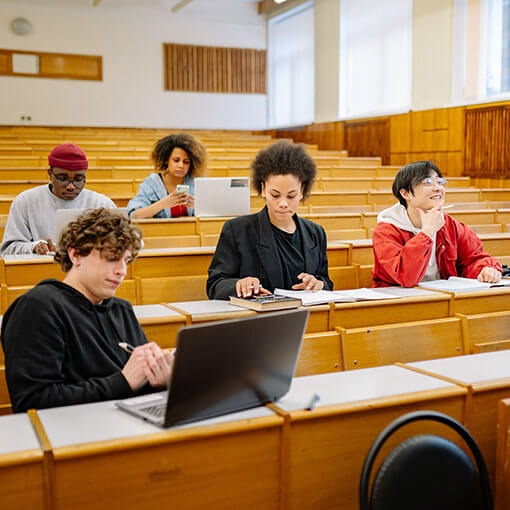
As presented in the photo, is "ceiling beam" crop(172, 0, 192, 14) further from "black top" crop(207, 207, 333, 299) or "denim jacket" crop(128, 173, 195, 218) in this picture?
"black top" crop(207, 207, 333, 299)

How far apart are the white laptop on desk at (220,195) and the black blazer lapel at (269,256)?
943 millimetres

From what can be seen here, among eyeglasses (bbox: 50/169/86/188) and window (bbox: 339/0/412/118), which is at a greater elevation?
window (bbox: 339/0/412/118)

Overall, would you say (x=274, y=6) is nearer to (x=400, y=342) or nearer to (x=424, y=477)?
(x=400, y=342)

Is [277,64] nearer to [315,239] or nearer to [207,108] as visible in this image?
[207,108]

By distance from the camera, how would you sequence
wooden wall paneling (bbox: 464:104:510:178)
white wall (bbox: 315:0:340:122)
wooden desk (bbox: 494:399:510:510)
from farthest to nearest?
1. white wall (bbox: 315:0:340:122)
2. wooden wall paneling (bbox: 464:104:510:178)
3. wooden desk (bbox: 494:399:510:510)

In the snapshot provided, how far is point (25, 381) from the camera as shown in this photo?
3.48ft

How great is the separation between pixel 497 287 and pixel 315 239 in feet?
1.89

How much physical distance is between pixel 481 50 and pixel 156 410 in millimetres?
5429

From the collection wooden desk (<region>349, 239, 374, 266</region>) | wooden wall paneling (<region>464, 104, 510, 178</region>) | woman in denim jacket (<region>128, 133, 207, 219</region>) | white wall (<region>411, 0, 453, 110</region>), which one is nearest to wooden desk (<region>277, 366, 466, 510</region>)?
wooden desk (<region>349, 239, 374, 266</region>)

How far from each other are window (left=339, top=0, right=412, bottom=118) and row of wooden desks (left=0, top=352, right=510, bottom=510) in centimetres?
568

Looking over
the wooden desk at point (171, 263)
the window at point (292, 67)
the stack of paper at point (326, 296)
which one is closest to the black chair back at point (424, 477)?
the stack of paper at point (326, 296)

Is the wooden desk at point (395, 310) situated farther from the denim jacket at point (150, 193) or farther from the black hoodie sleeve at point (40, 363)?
the denim jacket at point (150, 193)

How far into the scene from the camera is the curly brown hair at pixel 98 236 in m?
1.15

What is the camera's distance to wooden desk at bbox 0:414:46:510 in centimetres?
84
